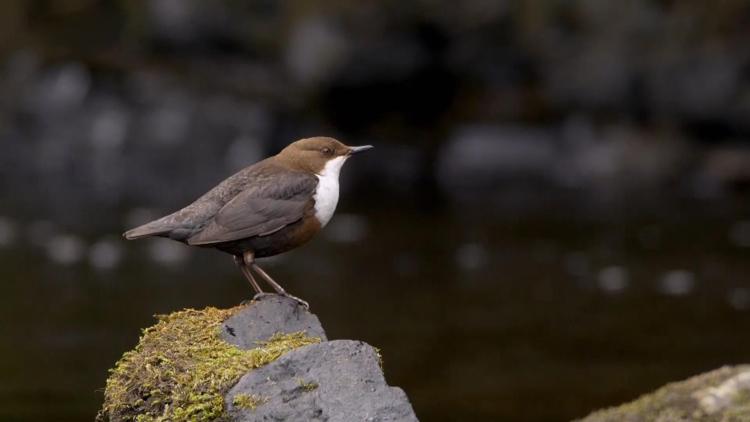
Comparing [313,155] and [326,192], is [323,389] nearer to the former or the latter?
[326,192]

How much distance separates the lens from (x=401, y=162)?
69.4ft

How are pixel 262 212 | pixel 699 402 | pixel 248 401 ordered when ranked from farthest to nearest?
pixel 699 402 < pixel 262 212 < pixel 248 401

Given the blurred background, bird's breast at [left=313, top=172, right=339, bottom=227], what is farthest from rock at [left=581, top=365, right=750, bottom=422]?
the blurred background

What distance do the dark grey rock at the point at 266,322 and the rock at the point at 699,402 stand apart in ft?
5.34

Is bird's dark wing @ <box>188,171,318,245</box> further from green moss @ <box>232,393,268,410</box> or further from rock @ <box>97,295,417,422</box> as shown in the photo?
green moss @ <box>232,393,268,410</box>

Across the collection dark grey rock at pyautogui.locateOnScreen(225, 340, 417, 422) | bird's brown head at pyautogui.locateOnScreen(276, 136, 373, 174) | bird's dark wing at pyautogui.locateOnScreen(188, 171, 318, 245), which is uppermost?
bird's brown head at pyautogui.locateOnScreen(276, 136, 373, 174)

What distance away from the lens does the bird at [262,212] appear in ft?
16.3

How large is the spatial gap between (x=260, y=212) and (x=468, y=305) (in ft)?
26.0

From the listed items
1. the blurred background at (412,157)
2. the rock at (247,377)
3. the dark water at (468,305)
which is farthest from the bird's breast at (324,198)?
the blurred background at (412,157)

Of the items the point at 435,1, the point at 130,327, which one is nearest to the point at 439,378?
the point at 130,327

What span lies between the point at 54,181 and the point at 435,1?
7151 millimetres

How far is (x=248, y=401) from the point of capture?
3840 mm

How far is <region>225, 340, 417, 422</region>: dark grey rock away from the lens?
376 cm

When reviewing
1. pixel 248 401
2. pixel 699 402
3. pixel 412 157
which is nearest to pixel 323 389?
pixel 248 401
